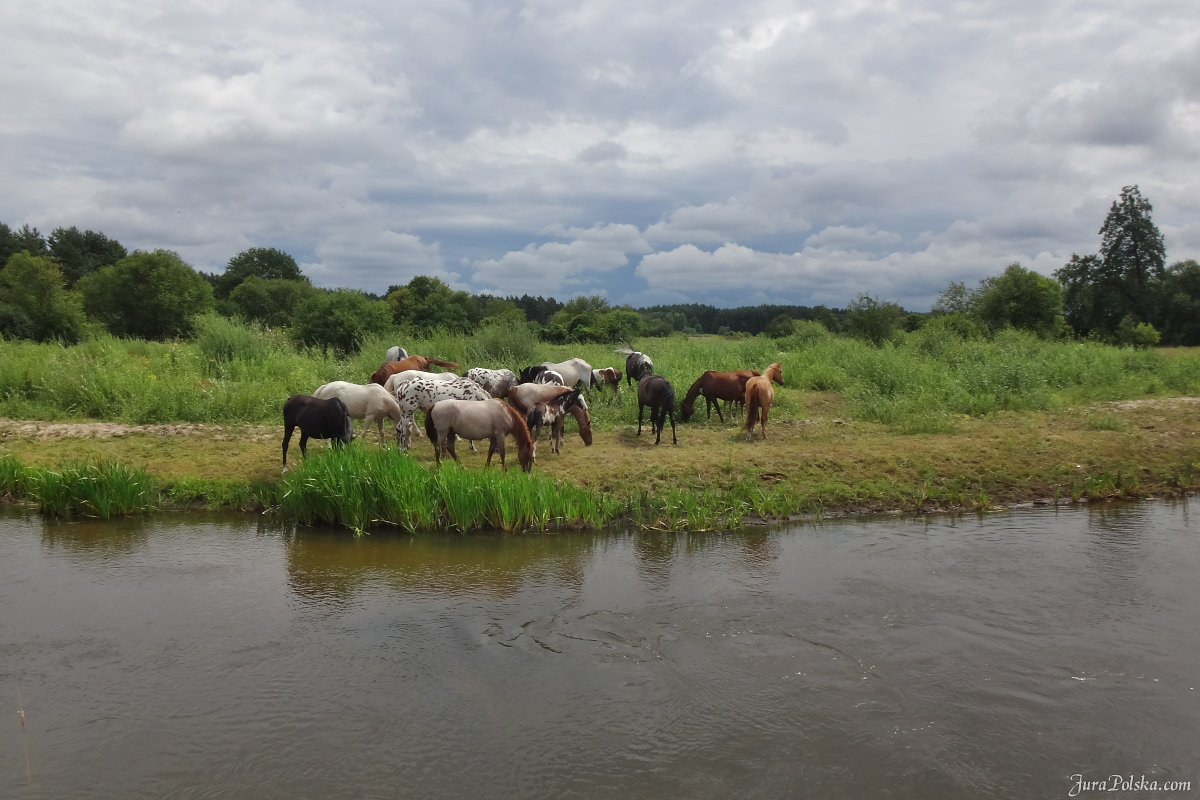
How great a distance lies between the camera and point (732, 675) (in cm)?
575

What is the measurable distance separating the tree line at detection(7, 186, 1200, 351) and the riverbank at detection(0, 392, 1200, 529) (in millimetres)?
10828

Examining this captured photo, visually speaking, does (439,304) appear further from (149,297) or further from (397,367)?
(397,367)

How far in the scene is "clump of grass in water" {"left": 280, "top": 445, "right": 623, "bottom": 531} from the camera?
31.0ft

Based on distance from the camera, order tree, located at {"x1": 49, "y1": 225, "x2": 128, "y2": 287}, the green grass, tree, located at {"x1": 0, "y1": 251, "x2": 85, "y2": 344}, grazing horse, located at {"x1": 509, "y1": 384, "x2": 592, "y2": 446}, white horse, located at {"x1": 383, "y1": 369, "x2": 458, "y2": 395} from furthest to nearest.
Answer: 1. tree, located at {"x1": 49, "y1": 225, "x2": 128, "y2": 287}
2. tree, located at {"x1": 0, "y1": 251, "x2": 85, "y2": 344}
3. the green grass
4. white horse, located at {"x1": 383, "y1": 369, "x2": 458, "y2": 395}
5. grazing horse, located at {"x1": 509, "y1": 384, "x2": 592, "y2": 446}

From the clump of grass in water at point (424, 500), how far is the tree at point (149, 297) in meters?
34.1

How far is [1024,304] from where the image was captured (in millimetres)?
33281

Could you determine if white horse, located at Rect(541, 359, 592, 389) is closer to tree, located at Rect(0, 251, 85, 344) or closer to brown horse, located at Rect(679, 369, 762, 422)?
brown horse, located at Rect(679, 369, 762, 422)

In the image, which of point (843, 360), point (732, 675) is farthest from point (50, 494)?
point (843, 360)

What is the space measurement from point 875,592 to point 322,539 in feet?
20.3

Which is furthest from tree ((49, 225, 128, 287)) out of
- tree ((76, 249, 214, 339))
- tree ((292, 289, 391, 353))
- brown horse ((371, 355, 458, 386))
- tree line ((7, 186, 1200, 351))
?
brown horse ((371, 355, 458, 386))

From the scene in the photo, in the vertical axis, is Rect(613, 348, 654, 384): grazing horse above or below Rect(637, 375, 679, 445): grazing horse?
above

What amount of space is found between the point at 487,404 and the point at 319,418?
2.35 metres

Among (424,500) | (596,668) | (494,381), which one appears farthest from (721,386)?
(596,668)

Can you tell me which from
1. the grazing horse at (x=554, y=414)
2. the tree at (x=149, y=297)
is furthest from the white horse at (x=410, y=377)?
the tree at (x=149, y=297)
